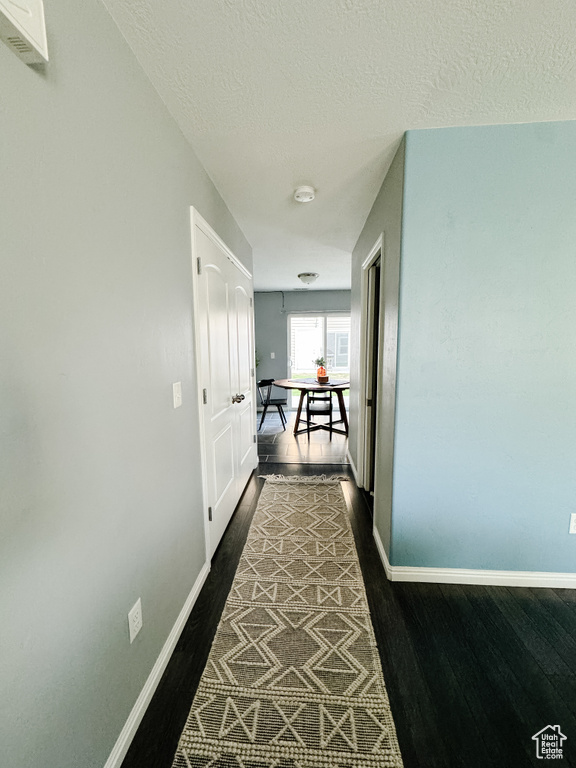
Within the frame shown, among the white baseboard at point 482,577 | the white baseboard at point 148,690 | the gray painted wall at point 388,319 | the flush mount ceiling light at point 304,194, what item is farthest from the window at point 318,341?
the white baseboard at point 148,690

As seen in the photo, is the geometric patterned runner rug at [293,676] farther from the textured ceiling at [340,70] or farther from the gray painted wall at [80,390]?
the textured ceiling at [340,70]

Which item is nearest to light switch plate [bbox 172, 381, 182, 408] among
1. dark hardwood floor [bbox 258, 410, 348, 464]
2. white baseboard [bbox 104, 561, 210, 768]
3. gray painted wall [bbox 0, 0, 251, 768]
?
gray painted wall [bbox 0, 0, 251, 768]

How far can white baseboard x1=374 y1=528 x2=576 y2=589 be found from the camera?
1696mm

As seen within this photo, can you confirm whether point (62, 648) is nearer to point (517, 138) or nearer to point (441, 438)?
point (441, 438)

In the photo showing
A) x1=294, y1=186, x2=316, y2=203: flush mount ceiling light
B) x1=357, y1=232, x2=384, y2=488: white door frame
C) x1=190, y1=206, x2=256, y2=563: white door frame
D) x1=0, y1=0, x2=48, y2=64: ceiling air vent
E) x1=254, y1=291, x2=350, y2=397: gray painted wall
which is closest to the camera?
x1=0, y1=0, x2=48, y2=64: ceiling air vent

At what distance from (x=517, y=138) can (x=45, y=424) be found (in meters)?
2.24

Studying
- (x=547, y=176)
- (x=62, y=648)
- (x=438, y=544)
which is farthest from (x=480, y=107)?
(x=62, y=648)

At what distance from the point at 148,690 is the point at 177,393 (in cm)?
116

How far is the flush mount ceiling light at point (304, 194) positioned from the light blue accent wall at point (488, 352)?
2.44 ft

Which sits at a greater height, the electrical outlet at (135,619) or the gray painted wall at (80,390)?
the gray painted wall at (80,390)

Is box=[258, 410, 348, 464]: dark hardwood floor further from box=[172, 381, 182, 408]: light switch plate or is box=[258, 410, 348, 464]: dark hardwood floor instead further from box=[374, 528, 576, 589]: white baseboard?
box=[172, 381, 182, 408]: light switch plate

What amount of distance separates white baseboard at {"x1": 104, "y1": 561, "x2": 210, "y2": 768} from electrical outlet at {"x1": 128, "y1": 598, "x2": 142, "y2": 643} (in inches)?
9.4

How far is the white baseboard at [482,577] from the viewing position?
66.8 inches

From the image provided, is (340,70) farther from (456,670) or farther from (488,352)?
(456,670)
